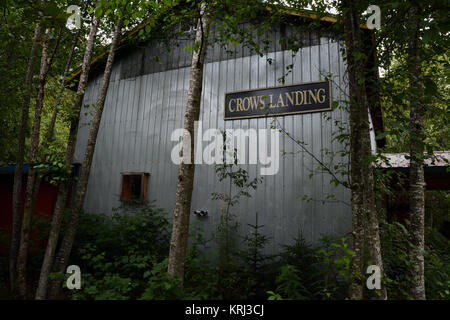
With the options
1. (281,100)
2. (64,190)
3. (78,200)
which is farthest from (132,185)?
(281,100)

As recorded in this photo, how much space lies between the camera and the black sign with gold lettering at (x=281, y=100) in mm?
6633

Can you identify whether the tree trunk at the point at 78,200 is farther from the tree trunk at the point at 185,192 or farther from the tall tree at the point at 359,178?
the tall tree at the point at 359,178

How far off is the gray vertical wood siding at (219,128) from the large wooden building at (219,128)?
0.08ft

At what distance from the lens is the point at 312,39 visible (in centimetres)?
705

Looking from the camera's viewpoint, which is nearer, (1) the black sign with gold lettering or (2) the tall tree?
(2) the tall tree

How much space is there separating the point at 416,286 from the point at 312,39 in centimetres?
597

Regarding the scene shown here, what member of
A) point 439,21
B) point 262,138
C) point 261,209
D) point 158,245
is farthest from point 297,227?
point 439,21

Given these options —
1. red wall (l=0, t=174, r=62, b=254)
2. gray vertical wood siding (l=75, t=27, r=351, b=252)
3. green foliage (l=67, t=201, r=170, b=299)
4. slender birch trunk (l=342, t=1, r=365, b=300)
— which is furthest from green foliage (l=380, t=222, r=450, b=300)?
red wall (l=0, t=174, r=62, b=254)

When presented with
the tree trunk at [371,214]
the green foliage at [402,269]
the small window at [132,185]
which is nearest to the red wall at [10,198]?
the small window at [132,185]

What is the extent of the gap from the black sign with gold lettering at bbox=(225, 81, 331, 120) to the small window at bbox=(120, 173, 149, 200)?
129 inches

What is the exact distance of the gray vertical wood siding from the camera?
638 centimetres

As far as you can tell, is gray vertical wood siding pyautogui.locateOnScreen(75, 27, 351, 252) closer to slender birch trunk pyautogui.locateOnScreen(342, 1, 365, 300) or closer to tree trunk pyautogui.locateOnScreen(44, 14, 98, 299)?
tree trunk pyautogui.locateOnScreen(44, 14, 98, 299)
